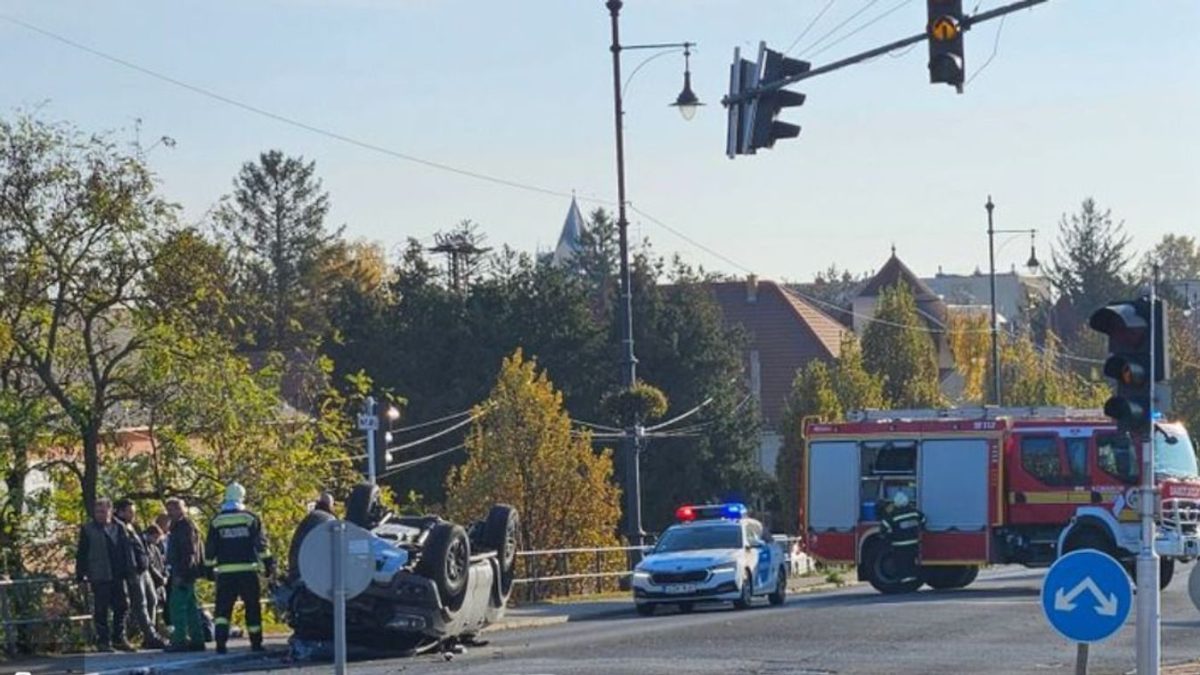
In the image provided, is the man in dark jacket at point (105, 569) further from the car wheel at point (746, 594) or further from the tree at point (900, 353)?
the tree at point (900, 353)

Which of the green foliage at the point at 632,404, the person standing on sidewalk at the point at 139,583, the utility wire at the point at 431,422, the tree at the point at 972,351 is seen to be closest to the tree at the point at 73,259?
the person standing on sidewalk at the point at 139,583

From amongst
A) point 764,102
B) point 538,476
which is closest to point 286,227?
point 538,476

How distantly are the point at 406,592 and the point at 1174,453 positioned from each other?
15.5m

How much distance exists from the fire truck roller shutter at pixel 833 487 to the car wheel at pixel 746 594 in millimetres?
4562

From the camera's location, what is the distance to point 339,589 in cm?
1384

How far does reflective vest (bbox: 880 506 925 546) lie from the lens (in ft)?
112

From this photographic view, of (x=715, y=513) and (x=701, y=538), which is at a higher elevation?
(x=715, y=513)

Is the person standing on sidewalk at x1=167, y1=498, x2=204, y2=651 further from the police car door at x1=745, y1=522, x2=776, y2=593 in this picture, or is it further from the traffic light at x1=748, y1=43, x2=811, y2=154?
the police car door at x1=745, y1=522, x2=776, y2=593

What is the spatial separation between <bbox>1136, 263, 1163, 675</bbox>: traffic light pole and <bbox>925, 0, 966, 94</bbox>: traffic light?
9.52 ft

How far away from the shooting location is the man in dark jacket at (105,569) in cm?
2222

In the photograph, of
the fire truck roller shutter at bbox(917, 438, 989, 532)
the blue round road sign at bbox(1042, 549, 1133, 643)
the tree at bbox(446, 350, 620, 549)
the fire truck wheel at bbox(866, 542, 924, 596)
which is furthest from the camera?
the tree at bbox(446, 350, 620, 549)

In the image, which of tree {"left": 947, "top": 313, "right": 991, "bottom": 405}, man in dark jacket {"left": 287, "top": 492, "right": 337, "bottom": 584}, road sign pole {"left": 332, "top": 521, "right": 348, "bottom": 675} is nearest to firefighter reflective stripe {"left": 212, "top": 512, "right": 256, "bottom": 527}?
man in dark jacket {"left": 287, "top": 492, "right": 337, "bottom": 584}

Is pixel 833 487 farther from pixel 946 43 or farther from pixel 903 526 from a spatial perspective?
pixel 946 43

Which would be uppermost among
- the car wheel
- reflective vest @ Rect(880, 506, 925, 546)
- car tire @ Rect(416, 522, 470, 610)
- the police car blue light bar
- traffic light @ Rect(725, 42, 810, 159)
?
traffic light @ Rect(725, 42, 810, 159)
